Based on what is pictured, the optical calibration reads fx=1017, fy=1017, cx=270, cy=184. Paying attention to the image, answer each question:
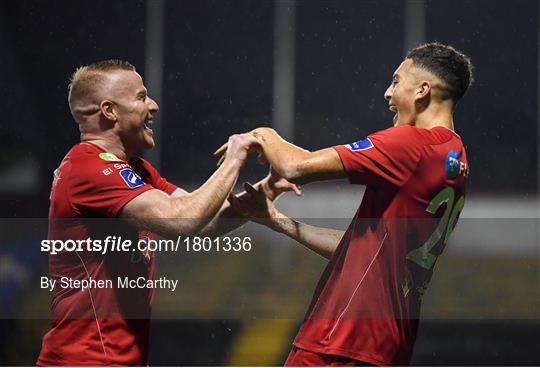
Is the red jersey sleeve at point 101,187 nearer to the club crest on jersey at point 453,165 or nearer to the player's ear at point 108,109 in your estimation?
the player's ear at point 108,109

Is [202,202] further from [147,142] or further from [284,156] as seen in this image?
[147,142]

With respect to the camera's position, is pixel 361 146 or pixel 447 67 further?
pixel 447 67

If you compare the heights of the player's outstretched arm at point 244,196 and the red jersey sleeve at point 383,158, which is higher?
the red jersey sleeve at point 383,158

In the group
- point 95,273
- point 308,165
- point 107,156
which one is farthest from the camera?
point 107,156

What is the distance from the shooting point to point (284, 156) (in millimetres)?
3160

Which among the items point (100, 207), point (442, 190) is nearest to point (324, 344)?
point (442, 190)

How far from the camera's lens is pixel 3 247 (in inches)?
249

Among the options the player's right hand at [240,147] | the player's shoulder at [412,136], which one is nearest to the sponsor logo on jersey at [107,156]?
the player's right hand at [240,147]

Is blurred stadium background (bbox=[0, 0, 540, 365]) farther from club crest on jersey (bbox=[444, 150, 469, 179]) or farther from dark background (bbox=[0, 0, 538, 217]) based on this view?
club crest on jersey (bbox=[444, 150, 469, 179])

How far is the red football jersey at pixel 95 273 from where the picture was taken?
10.5 ft

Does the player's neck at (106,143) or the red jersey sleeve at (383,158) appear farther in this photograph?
the player's neck at (106,143)

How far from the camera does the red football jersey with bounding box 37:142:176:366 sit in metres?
3.21

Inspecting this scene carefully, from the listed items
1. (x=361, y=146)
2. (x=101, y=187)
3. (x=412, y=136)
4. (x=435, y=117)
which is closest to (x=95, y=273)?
(x=101, y=187)

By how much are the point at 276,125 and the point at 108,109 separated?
485 centimetres
